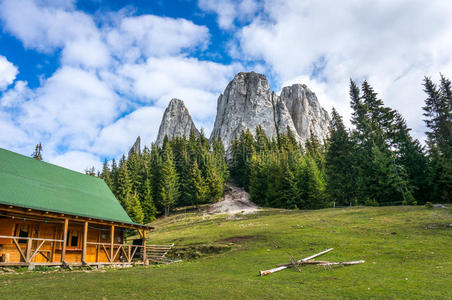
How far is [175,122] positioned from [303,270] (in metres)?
140

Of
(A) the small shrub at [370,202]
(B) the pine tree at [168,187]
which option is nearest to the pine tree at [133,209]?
(B) the pine tree at [168,187]

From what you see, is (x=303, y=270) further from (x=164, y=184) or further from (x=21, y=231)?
(x=164, y=184)

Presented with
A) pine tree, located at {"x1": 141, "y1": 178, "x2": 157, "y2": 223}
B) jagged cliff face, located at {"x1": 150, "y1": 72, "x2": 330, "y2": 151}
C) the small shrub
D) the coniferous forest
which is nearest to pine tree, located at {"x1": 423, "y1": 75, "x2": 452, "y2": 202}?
the coniferous forest

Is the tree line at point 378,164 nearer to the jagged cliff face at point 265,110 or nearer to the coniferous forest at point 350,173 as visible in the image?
the coniferous forest at point 350,173

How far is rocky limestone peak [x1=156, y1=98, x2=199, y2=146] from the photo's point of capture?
481ft

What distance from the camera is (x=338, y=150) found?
48125 mm

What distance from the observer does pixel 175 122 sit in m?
149

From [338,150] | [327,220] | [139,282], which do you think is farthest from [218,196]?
[139,282]

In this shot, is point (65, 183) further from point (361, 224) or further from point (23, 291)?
point (361, 224)

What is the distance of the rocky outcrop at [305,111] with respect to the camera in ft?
420

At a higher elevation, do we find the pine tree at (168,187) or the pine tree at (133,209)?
the pine tree at (168,187)

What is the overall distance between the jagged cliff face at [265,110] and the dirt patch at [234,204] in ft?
168

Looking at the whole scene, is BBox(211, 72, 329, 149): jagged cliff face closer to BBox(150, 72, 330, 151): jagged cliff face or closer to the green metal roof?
BBox(150, 72, 330, 151): jagged cliff face

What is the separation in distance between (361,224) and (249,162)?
159 ft
